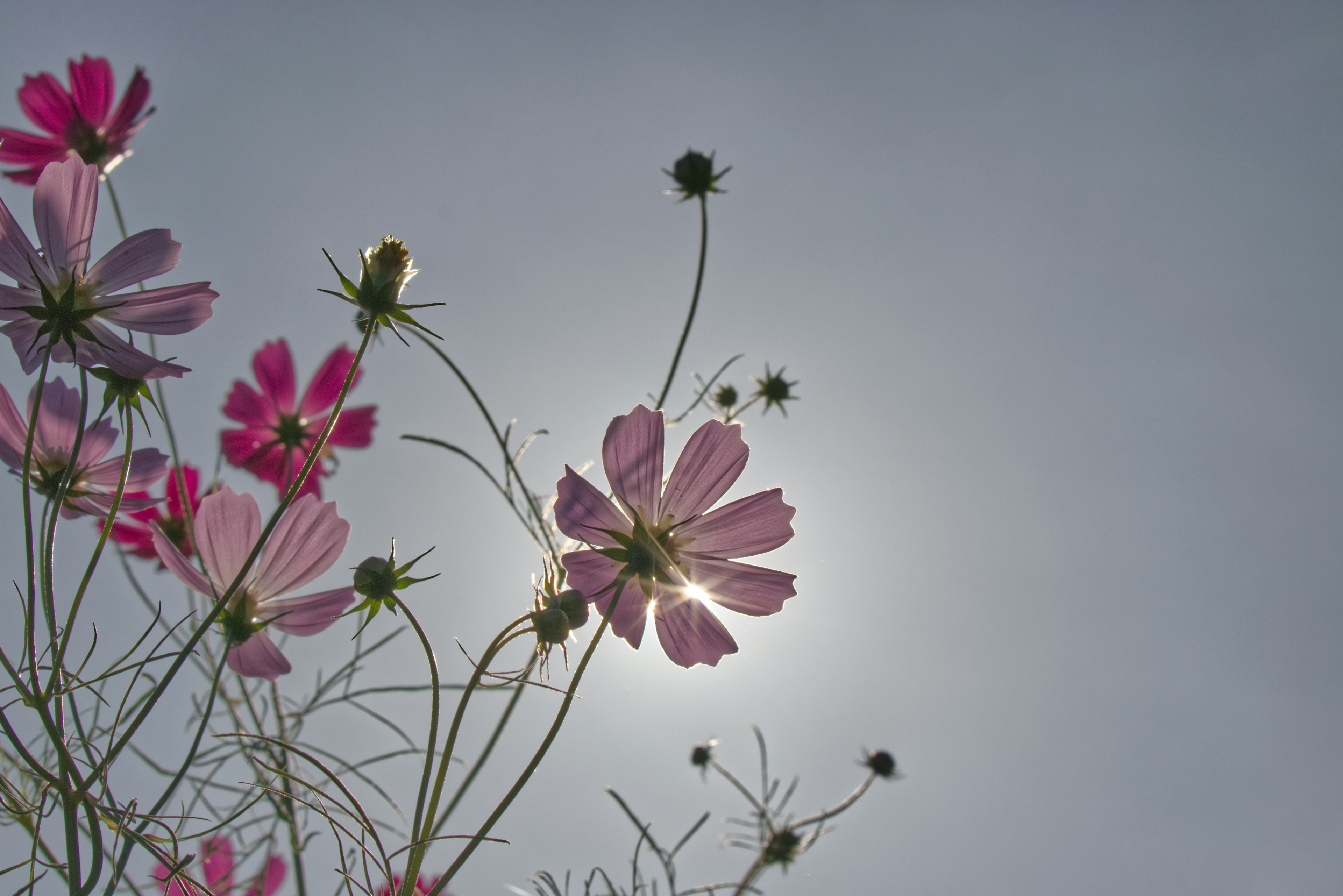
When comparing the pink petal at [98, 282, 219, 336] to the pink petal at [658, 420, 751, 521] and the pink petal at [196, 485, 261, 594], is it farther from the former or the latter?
the pink petal at [658, 420, 751, 521]

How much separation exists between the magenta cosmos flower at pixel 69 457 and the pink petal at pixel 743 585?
383mm

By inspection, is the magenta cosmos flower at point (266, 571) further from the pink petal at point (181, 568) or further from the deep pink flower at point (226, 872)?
the deep pink flower at point (226, 872)

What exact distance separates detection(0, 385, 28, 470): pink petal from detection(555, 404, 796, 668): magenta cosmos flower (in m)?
0.37

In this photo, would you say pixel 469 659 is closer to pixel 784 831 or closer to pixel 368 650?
pixel 368 650

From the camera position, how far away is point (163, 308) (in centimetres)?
49

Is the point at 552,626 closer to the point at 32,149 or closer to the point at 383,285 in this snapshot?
the point at 383,285

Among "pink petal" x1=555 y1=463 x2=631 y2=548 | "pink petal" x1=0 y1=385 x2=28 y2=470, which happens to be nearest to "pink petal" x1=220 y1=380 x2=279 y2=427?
"pink petal" x1=0 y1=385 x2=28 y2=470

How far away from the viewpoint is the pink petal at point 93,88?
2.92ft

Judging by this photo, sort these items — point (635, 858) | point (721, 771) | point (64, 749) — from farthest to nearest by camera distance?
point (721, 771)
point (635, 858)
point (64, 749)

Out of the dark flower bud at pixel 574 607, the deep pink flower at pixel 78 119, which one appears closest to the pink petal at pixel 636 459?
the dark flower bud at pixel 574 607

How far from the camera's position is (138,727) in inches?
15.1

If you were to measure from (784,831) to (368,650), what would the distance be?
0.56 metres

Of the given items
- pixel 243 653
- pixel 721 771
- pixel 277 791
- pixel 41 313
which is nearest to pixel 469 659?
pixel 277 791

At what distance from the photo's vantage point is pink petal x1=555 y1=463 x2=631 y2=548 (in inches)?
21.2
